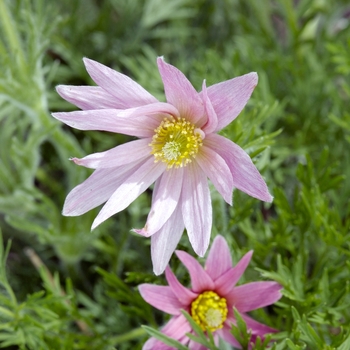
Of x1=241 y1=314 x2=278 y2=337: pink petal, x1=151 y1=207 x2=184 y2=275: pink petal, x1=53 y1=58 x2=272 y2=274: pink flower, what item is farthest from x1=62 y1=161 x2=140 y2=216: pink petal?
x1=241 y1=314 x2=278 y2=337: pink petal

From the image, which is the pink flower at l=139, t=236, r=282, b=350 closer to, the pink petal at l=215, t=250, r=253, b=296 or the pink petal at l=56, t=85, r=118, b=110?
the pink petal at l=215, t=250, r=253, b=296

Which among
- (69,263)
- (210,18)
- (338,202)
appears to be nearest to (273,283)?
(338,202)

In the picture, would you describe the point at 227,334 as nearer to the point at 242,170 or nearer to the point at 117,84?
the point at 242,170

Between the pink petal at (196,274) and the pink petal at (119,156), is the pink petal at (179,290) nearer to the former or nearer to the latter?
the pink petal at (196,274)

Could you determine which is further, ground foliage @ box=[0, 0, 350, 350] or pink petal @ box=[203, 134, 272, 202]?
ground foliage @ box=[0, 0, 350, 350]

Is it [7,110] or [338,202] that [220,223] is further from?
[7,110]

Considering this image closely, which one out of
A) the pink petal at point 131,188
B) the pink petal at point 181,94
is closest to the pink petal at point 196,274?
the pink petal at point 131,188
